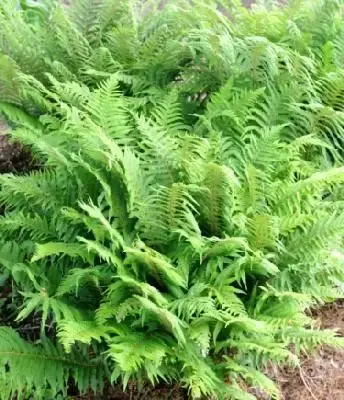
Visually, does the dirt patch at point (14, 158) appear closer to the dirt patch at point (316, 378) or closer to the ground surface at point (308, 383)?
the ground surface at point (308, 383)

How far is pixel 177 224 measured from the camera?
3.09 meters

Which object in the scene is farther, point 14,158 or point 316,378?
point 14,158

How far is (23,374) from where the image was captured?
2934 millimetres

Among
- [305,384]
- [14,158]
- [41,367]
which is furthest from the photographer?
[14,158]

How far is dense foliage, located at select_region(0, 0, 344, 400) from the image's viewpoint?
2.90 meters

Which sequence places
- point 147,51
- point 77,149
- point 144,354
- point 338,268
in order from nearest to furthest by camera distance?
1. point 144,354
2. point 338,268
3. point 77,149
4. point 147,51

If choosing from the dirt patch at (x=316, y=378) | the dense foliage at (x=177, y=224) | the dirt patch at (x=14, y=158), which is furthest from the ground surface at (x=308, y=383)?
the dirt patch at (x=14, y=158)

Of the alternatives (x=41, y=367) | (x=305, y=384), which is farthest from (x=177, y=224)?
(x=305, y=384)

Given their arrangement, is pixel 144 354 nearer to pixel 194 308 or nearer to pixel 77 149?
pixel 194 308

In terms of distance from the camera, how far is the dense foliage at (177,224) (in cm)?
290

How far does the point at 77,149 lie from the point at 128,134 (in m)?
0.34

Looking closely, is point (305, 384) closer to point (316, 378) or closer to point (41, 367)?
point (316, 378)

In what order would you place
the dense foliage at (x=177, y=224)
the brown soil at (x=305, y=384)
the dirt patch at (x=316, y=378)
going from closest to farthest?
1. the dense foliage at (x=177, y=224)
2. the brown soil at (x=305, y=384)
3. the dirt patch at (x=316, y=378)

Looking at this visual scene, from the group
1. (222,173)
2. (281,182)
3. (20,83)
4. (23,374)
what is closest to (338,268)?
(281,182)
